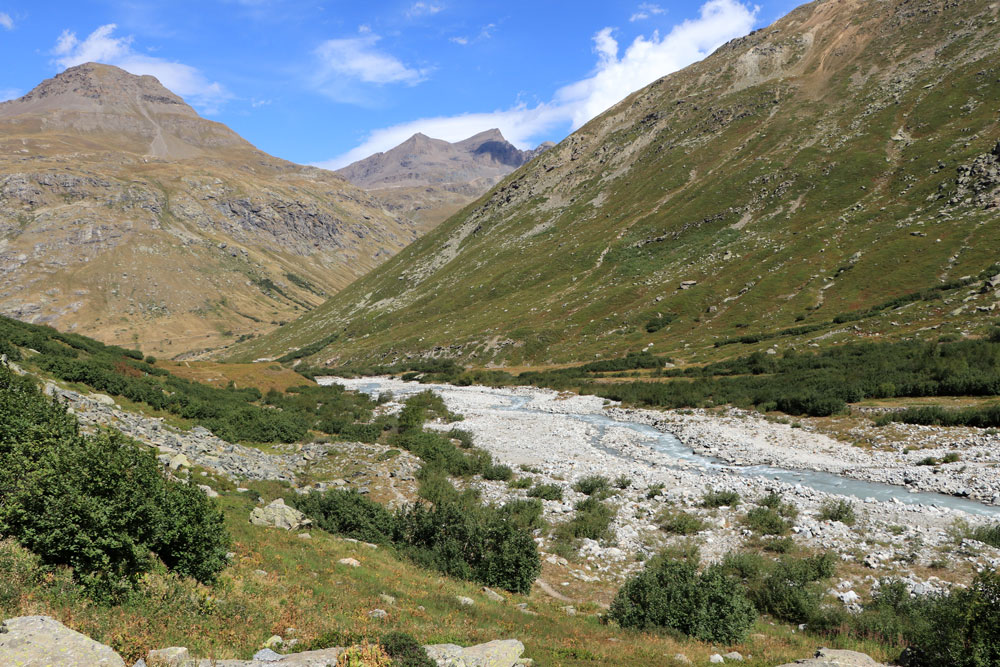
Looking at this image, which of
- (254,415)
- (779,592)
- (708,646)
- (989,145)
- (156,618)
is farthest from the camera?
(989,145)

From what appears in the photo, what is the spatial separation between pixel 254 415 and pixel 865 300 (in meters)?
79.9

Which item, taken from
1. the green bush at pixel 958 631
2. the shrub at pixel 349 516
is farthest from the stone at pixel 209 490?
the green bush at pixel 958 631

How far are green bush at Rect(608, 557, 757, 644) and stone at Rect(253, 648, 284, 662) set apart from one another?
942cm

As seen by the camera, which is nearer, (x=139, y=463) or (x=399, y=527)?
(x=139, y=463)

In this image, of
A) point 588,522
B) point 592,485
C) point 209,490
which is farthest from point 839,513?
point 209,490

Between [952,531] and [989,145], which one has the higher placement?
[989,145]

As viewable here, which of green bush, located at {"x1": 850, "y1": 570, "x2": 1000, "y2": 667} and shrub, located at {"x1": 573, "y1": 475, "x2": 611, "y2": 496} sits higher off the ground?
green bush, located at {"x1": 850, "y1": 570, "x2": 1000, "y2": 667}

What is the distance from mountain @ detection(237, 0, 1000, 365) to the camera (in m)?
73.1

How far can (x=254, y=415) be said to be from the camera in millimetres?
33969

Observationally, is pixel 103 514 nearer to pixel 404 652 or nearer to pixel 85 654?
→ pixel 85 654

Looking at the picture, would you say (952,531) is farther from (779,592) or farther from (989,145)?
(989,145)

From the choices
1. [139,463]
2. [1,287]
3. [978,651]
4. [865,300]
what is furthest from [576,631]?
[1,287]

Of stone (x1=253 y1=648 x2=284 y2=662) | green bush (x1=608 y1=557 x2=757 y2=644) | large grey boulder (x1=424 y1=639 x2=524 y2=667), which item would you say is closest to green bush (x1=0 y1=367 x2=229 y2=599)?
stone (x1=253 y1=648 x2=284 y2=662)

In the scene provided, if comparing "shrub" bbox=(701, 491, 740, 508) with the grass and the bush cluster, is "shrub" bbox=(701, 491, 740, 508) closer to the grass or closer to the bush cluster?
the grass
